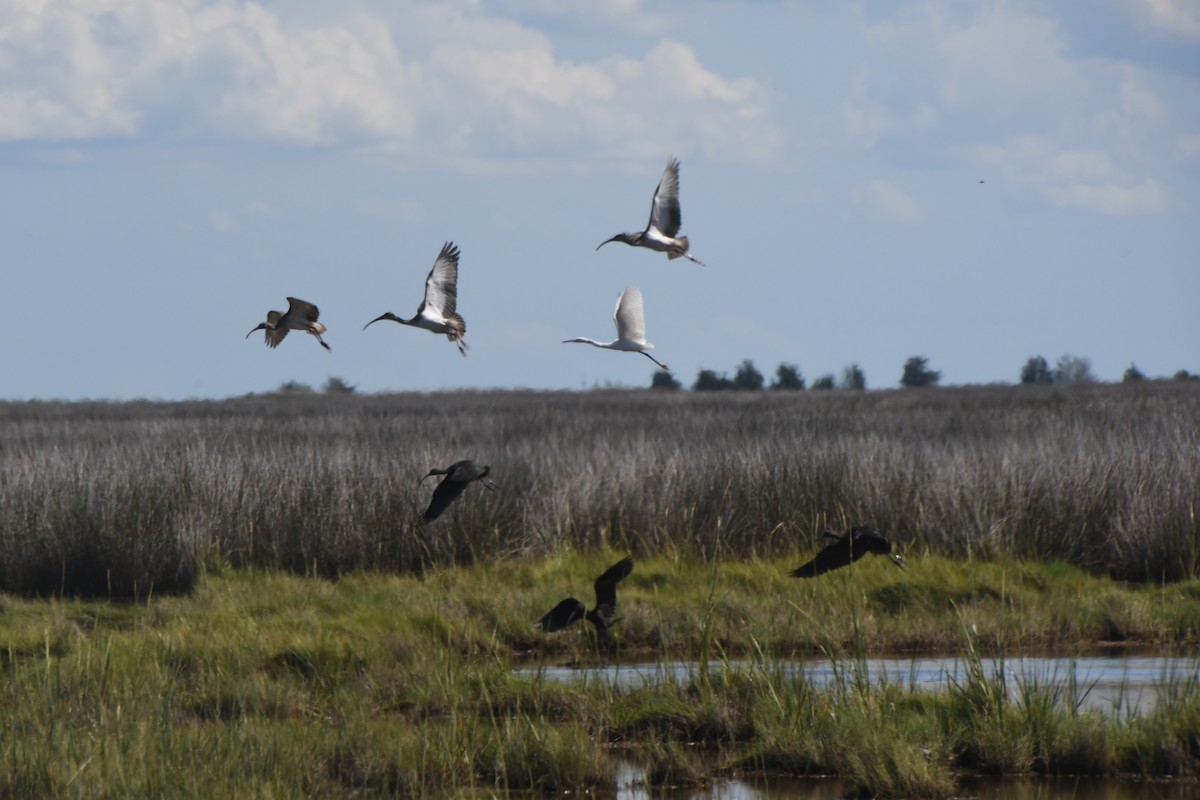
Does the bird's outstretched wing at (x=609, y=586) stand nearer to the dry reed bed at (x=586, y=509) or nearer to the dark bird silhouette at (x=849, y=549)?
the dark bird silhouette at (x=849, y=549)

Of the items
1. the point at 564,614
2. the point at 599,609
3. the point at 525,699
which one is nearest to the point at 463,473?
the point at 564,614

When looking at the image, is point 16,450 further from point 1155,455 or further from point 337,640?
point 1155,455

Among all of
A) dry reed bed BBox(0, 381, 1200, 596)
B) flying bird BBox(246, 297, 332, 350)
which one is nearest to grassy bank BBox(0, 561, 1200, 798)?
dry reed bed BBox(0, 381, 1200, 596)

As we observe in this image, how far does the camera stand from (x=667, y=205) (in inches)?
357

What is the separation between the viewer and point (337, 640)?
357 inches

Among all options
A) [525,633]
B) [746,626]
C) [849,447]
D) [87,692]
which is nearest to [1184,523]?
[849,447]

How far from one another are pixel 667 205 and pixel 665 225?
0.69ft

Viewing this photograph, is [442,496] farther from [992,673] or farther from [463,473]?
[992,673]

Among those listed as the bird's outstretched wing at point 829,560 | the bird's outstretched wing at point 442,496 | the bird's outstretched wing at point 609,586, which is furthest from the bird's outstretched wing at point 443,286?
the bird's outstretched wing at point 829,560

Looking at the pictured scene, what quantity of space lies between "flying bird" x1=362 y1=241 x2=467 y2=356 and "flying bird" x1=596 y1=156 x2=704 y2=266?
0.90 m

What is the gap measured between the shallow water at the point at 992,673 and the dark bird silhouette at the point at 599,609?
0.85ft

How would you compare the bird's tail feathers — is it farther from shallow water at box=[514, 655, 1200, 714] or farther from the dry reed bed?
the dry reed bed

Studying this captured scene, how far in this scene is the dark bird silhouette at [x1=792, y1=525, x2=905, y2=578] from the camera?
6832mm

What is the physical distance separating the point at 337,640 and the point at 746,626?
262 centimetres
